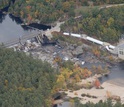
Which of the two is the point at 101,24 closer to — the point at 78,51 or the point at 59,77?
the point at 78,51

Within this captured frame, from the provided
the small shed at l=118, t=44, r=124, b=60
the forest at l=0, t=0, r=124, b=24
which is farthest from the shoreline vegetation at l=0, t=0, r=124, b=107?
the forest at l=0, t=0, r=124, b=24

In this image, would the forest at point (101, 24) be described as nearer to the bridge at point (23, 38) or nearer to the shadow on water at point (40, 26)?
the bridge at point (23, 38)

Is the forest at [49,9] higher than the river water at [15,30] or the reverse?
higher

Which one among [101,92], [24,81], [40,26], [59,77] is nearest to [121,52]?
[101,92]

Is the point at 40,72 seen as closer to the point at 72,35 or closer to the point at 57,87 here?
the point at 57,87

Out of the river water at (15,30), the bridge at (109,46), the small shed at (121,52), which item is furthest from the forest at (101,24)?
the river water at (15,30)

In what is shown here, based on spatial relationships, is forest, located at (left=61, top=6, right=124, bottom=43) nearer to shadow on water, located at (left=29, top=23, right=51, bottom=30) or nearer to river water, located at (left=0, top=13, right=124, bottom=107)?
shadow on water, located at (left=29, top=23, right=51, bottom=30)
